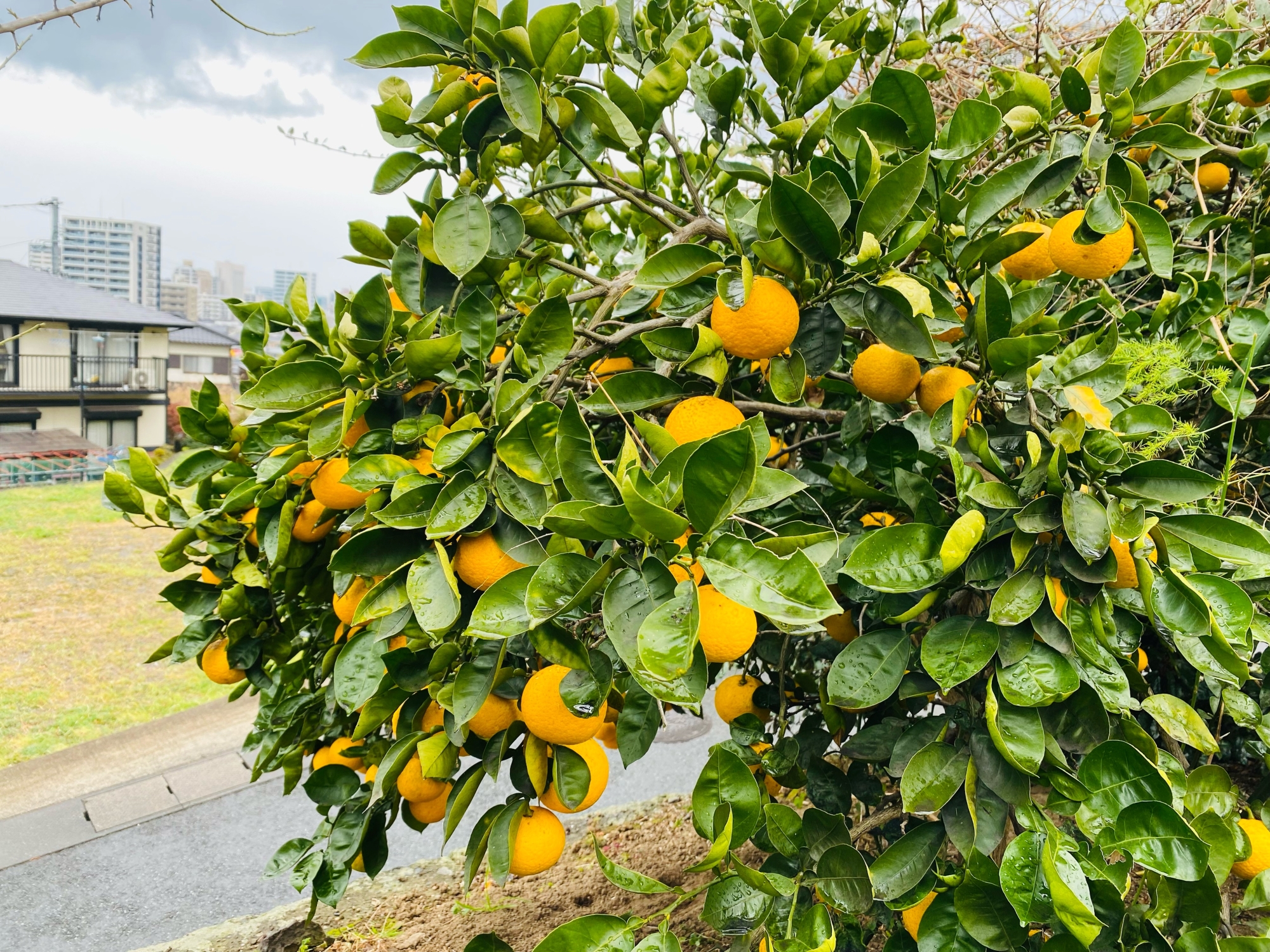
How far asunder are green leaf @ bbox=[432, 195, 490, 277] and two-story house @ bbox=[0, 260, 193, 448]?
62.5ft

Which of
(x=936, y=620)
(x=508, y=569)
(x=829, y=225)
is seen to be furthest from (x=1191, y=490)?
(x=508, y=569)

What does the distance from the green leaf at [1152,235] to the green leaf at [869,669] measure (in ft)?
1.58

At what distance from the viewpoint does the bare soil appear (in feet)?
6.33

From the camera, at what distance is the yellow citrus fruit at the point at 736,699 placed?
135cm

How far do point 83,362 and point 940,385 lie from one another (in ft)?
70.2

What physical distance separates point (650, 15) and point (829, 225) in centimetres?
82

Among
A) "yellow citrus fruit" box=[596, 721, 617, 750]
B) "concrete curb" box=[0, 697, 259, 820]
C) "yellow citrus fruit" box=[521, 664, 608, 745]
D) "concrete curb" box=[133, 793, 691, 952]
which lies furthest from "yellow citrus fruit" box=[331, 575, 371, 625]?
"concrete curb" box=[0, 697, 259, 820]

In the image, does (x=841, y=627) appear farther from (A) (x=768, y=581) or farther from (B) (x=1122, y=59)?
(B) (x=1122, y=59)

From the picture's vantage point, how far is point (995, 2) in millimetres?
2133

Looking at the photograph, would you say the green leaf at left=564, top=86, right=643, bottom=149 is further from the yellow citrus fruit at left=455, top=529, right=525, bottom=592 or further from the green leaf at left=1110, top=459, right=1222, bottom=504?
the green leaf at left=1110, top=459, right=1222, bottom=504

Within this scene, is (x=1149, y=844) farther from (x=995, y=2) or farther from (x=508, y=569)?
(x=995, y=2)

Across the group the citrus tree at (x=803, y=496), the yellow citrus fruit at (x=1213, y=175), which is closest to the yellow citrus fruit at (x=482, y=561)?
the citrus tree at (x=803, y=496)

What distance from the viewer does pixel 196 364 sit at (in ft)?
93.4

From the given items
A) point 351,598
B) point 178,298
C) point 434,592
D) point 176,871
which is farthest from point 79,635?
point 178,298
